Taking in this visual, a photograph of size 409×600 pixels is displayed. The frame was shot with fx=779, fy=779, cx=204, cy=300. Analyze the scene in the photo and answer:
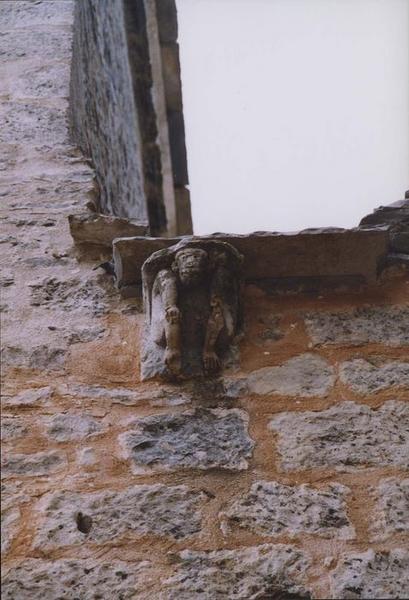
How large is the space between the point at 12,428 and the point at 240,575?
0.71 meters

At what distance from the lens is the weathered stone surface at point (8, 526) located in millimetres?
1762

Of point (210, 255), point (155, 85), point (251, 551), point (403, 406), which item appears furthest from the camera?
point (155, 85)

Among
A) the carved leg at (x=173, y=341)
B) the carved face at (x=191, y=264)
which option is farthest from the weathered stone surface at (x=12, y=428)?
the carved face at (x=191, y=264)

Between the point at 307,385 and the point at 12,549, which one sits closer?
the point at 12,549

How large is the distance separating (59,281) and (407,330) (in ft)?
3.76

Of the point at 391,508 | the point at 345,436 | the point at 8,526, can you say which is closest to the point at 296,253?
the point at 345,436

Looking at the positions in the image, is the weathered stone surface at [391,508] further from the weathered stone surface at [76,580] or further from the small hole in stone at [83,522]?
the small hole in stone at [83,522]

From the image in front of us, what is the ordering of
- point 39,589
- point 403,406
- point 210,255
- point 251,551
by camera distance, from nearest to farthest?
point 39,589 < point 251,551 < point 403,406 < point 210,255

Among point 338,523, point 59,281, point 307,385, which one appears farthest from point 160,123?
point 338,523

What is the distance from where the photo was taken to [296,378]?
2.28 m

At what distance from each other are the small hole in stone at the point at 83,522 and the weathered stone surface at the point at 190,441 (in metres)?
0.19

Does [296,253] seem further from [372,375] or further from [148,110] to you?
[148,110]

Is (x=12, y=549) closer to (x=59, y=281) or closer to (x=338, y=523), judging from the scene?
(x=338, y=523)

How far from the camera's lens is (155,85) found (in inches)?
283
